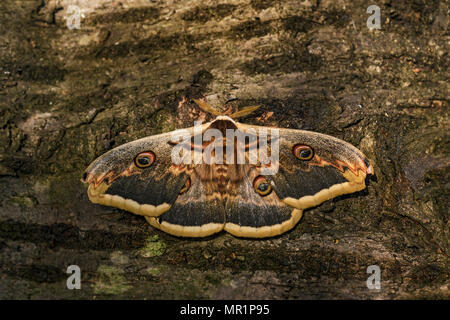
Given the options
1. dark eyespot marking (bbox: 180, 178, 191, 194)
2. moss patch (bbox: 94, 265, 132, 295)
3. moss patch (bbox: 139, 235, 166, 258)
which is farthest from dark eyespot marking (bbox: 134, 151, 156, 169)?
moss patch (bbox: 94, 265, 132, 295)

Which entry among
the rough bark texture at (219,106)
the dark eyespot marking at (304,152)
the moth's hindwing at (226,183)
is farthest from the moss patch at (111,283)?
the dark eyespot marking at (304,152)

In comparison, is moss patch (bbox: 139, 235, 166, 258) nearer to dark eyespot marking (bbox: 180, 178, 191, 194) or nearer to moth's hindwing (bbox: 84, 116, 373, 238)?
moth's hindwing (bbox: 84, 116, 373, 238)

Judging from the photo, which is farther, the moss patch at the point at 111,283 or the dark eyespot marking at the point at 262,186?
the dark eyespot marking at the point at 262,186

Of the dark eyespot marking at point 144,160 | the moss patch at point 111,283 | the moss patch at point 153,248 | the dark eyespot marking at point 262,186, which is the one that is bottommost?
the moss patch at point 111,283

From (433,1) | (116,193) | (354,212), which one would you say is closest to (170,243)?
(116,193)

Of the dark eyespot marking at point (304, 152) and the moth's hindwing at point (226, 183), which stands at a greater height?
the dark eyespot marking at point (304, 152)

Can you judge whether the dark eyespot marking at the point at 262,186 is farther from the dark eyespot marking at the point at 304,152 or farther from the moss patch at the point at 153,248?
the moss patch at the point at 153,248
